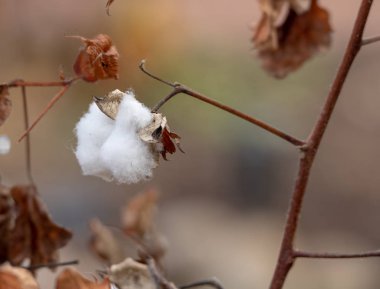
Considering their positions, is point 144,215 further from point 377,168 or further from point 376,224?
point 377,168

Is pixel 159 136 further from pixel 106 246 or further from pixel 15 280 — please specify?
pixel 106 246

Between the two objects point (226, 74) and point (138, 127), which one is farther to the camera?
point (226, 74)

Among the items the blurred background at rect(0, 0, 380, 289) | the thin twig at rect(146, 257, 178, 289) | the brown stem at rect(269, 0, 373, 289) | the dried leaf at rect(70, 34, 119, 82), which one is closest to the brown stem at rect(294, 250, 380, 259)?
the brown stem at rect(269, 0, 373, 289)

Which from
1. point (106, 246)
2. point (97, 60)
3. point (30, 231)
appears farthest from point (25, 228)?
point (97, 60)

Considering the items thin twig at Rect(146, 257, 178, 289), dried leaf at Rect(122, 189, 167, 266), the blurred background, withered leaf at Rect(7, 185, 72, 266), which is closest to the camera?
thin twig at Rect(146, 257, 178, 289)

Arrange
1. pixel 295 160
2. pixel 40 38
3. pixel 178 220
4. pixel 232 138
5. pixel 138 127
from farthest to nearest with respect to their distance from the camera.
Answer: pixel 40 38 < pixel 232 138 < pixel 295 160 < pixel 178 220 < pixel 138 127

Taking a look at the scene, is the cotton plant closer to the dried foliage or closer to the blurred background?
the dried foliage

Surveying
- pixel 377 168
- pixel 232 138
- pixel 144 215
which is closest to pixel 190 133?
pixel 232 138
